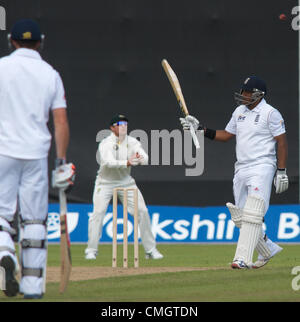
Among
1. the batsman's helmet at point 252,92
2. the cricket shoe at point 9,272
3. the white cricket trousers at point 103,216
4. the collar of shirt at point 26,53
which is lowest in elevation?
the white cricket trousers at point 103,216

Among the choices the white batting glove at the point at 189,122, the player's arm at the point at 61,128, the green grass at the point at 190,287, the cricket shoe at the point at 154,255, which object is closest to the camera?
the player's arm at the point at 61,128

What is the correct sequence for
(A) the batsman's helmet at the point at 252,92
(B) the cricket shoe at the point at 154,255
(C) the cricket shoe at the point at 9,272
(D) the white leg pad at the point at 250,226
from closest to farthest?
(C) the cricket shoe at the point at 9,272 < (D) the white leg pad at the point at 250,226 < (A) the batsman's helmet at the point at 252,92 < (B) the cricket shoe at the point at 154,255

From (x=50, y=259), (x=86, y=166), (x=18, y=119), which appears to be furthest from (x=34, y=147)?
(x=86, y=166)

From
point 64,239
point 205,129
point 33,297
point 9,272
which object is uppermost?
point 205,129

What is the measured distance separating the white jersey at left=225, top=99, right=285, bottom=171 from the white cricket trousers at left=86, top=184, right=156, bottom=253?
2.08m

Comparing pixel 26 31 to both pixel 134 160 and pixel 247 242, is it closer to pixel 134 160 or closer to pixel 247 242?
pixel 247 242

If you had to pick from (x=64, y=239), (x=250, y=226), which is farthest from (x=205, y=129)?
(x=64, y=239)

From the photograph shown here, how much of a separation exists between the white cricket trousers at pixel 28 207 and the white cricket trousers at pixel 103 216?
4053mm

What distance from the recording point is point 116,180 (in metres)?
9.73

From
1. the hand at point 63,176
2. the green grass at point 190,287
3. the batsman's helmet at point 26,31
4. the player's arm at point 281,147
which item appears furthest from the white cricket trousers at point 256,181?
the batsman's helmet at point 26,31

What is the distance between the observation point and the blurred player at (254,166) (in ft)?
24.2

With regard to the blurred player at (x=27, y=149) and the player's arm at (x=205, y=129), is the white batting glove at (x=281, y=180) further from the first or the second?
the blurred player at (x=27, y=149)

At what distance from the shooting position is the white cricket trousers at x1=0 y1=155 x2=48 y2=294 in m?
5.42

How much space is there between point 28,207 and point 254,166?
256cm
